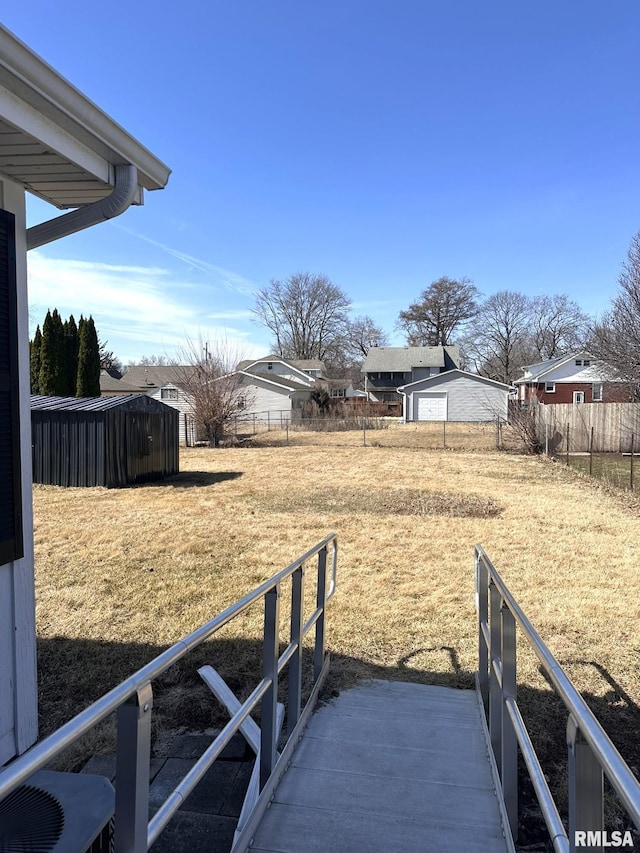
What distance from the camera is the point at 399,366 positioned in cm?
4728

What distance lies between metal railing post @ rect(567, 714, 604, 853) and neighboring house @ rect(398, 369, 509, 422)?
37.8 meters

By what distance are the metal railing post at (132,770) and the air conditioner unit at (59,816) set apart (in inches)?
18.5

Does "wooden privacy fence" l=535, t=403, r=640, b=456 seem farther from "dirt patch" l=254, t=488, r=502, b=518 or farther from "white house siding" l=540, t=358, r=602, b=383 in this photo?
"white house siding" l=540, t=358, r=602, b=383

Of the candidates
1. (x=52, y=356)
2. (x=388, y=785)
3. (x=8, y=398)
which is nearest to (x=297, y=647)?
(x=388, y=785)

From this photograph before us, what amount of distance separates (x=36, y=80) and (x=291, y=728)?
114 inches

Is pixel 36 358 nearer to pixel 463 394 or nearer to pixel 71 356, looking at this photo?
pixel 71 356

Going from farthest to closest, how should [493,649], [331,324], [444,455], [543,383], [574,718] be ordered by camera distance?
[331,324]
[543,383]
[444,455]
[493,649]
[574,718]

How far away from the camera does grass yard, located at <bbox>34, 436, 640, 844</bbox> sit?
3.84 m

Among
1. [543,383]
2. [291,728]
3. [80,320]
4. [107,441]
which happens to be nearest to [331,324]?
[543,383]

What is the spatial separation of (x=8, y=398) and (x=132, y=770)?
2010 mm

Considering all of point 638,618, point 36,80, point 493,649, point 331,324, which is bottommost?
point 638,618

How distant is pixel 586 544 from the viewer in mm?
7484

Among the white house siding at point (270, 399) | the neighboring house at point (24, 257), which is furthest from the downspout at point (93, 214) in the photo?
the white house siding at point (270, 399)

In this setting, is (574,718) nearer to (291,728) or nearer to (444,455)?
(291,728)
